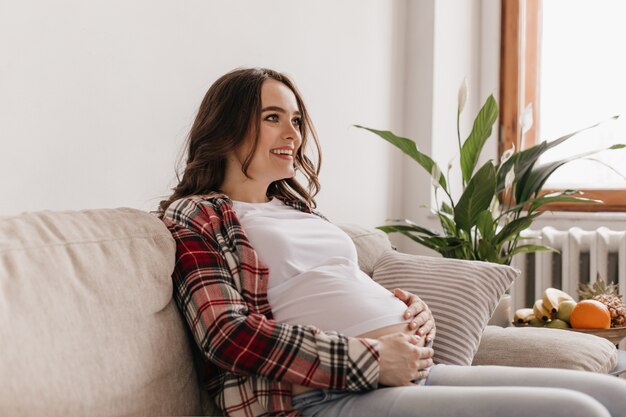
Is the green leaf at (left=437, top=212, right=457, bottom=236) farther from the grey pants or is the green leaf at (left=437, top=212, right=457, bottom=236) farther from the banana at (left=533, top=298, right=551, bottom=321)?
the grey pants

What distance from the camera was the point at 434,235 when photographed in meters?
2.46

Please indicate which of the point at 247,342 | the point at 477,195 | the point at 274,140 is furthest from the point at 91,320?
the point at 477,195

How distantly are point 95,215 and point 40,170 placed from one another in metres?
0.25

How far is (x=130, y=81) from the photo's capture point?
1.78 metres

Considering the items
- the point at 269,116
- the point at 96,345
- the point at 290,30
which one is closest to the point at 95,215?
the point at 96,345

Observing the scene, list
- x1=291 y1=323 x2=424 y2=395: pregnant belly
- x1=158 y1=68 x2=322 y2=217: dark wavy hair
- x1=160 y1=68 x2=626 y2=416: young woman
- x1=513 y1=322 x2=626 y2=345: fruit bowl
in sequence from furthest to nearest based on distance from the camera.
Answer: x1=513 y1=322 x2=626 y2=345: fruit bowl < x1=158 y1=68 x2=322 y2=217: dark wavy hair < x1=291 y1=323 x2=424 y2=395: pregnant belly < x1=160 y1=68 x2=626 y2=416: young woman


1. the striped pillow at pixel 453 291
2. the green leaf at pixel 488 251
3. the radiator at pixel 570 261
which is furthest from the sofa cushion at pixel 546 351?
the radiator at pixel 570 261

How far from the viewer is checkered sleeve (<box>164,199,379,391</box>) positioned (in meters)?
1.23

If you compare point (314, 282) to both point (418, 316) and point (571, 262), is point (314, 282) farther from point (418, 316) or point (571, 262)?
point (571, 262)

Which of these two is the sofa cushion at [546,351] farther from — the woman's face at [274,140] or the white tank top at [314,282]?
the woman's face at [274,140]

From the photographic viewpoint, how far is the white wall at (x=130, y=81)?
152 centimetres

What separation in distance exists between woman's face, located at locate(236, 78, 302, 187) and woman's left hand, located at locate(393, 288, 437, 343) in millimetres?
376

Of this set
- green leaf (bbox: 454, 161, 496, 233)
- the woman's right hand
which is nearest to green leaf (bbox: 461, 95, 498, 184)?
green leaf (bbox: 454, 161, 496, 233)

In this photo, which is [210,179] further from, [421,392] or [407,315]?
Result: [421,392]
